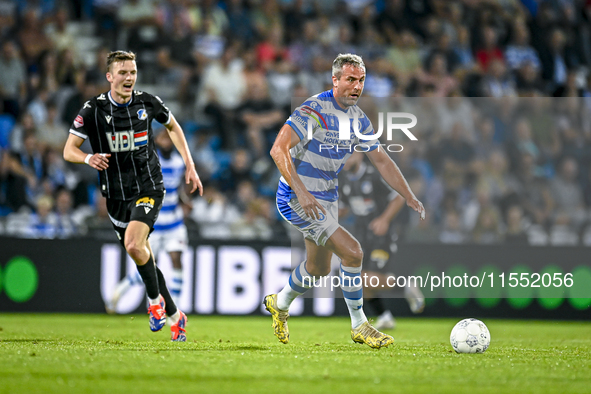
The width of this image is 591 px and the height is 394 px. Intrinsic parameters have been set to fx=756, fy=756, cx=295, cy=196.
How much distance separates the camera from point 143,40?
45.5 ft

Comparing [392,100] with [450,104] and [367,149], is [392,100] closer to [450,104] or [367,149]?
[450,104]

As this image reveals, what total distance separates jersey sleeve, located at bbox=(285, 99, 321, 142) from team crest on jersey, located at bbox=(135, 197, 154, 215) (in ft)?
4.53

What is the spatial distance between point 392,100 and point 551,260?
383cm

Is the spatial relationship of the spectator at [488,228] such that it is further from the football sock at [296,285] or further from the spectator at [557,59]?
the football sock at [296,285]

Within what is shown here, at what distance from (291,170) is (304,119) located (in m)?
0.48

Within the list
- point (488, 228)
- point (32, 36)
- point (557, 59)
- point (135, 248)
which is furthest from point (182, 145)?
point (557, 59)

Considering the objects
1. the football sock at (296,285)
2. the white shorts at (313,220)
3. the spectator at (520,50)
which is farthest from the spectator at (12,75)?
the spectator at (520,50)

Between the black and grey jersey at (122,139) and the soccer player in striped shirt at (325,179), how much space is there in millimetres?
1212

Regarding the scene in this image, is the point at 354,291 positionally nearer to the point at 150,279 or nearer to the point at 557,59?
the point at 150,279

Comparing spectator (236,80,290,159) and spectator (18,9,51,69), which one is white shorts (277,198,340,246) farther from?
spectator (18,9,51,69)

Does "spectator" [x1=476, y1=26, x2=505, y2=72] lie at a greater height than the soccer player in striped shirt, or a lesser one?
greater

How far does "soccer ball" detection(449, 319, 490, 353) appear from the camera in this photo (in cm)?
611

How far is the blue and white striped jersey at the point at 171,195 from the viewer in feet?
30.5

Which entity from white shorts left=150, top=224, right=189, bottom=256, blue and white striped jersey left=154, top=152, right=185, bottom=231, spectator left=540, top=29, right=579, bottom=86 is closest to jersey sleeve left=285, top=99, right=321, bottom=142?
blue and white striped jersey left=154, top=152, right=185, bottom=231
